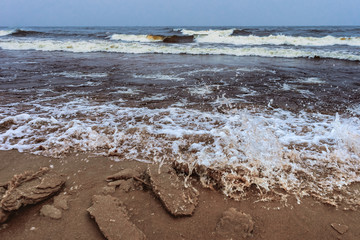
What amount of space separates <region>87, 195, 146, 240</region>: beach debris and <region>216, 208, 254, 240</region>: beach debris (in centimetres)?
59

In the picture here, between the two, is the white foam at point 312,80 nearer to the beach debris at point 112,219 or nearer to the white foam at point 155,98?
the white foam at point 155,98

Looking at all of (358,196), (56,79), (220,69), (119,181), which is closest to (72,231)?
(119,181)

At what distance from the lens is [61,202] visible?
193cm

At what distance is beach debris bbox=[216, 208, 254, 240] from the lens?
1673mm

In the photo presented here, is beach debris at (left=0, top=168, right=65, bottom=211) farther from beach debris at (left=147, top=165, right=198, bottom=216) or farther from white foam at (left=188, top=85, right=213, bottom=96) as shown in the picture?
white foam at (left=188, top=85, right=213, bottom=96)

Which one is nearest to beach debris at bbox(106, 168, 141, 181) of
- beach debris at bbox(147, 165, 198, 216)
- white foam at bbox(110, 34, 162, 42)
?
beach debris at bbox(147, 165, 198, 216)

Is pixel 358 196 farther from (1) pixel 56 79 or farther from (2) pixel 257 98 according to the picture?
(1) pixel 56 79

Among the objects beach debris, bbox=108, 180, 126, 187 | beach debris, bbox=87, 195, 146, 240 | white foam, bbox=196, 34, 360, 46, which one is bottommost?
beach debris, bbox=108, 180, 126, 187

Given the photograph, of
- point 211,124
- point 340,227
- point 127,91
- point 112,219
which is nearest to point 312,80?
point 211,124

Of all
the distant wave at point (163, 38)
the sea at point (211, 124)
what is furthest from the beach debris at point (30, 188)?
the distant wave at point (163, 38)

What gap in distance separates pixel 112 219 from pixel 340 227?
1.77 meters

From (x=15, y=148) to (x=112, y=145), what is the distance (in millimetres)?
1183

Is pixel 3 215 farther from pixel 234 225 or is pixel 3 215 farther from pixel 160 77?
pixel 160 77

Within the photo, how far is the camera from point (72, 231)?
170cm
